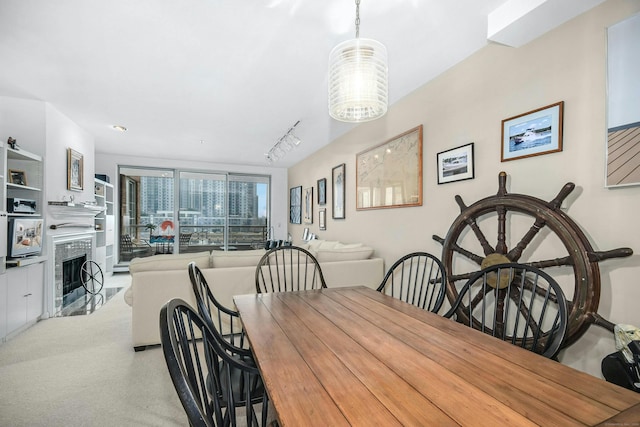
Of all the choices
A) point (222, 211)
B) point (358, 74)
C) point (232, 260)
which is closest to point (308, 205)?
point (222, 211)

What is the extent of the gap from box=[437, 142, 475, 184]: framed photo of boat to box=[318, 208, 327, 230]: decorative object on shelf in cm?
264

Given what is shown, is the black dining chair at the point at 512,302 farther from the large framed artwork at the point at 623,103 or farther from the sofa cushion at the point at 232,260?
the sofa cushion at the point at 232,260

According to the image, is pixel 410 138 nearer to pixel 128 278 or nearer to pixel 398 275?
pixel 398 275

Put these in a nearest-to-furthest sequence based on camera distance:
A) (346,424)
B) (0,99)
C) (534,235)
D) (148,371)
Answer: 1. (346,424)
2. (534,235)
3. (148,371)
4. (0,99)

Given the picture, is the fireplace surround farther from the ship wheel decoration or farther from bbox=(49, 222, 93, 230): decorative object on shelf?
the ship wheel decoration

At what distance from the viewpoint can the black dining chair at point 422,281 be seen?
1900 millimetres

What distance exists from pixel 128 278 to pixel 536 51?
21.5ft

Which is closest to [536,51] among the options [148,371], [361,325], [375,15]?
[375,15]

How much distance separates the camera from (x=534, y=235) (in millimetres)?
1870

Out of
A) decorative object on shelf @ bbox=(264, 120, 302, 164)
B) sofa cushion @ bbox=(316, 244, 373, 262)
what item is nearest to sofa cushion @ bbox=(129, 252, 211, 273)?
sofa cushion @ bbox=(316, 244, 373, 262)

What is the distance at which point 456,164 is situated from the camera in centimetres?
251

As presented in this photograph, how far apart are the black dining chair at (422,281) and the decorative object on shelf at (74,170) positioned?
13.6ft

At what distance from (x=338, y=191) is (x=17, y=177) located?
3.79 meters

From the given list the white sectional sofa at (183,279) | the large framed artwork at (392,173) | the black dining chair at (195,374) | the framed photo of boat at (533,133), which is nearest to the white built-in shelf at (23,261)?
the white sectional sofa at (183,279)
